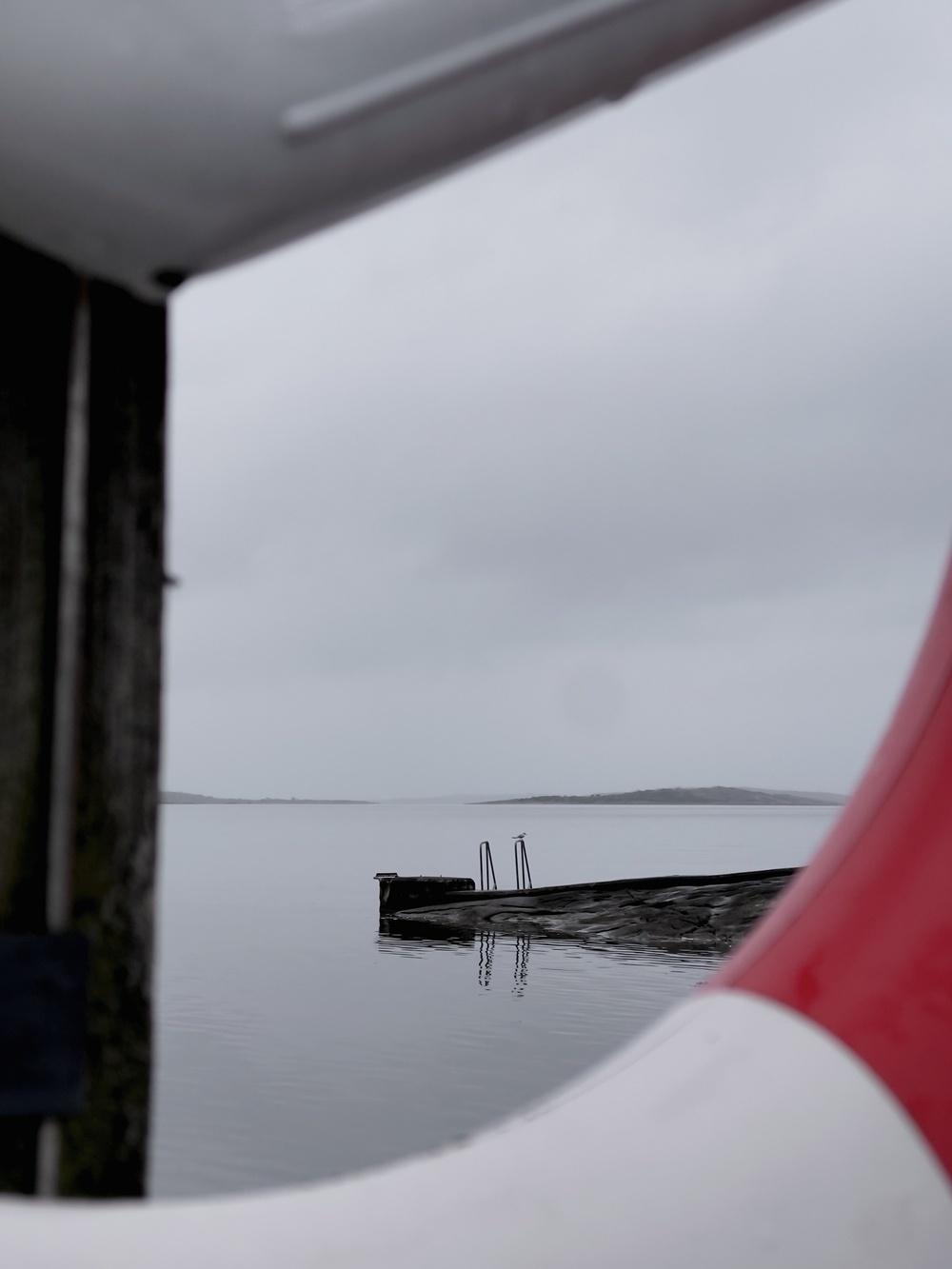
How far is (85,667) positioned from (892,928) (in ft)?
2.63

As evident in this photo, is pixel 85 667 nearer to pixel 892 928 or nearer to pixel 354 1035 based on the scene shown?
pixel 892 928

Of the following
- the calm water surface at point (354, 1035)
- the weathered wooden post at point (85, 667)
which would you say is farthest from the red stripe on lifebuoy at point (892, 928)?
the calm water surface at point (354, 1035)

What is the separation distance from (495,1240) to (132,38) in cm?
97

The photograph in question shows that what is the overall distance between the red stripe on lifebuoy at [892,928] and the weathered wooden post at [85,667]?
611 mm

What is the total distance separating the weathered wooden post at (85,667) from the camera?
1138 mm

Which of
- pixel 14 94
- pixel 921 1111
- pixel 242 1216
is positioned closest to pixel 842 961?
pixel 921 1111

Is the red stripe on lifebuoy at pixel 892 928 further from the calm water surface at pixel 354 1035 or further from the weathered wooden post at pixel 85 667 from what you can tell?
the calm water surface at pixel 354 1035

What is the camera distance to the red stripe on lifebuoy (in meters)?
1.03

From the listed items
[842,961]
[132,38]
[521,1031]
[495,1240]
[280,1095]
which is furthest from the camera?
[521,1031]

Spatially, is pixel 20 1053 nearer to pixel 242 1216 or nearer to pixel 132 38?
pixel 242 1216

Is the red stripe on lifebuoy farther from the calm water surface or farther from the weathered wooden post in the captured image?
the calm water surface

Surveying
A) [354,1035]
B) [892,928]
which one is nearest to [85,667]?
[892,928]

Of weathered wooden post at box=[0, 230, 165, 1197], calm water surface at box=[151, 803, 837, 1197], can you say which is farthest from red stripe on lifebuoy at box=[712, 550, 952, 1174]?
calm water surface at box=[151, 803, 837, 1197]

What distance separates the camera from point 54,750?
114cm
